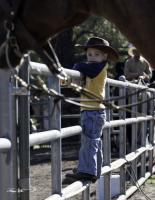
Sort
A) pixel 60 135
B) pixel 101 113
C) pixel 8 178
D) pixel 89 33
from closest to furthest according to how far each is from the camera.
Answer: pixel 8 178 → pixel 60 135 → pixel 101 113 → pixel 89 33

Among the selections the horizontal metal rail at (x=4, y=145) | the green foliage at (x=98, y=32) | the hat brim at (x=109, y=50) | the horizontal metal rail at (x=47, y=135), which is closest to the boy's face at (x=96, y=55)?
the hat brim at (x=109, y=50)

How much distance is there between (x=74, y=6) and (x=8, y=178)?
122 cm

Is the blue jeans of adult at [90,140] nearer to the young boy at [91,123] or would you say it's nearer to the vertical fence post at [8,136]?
the young boy at [91,123]

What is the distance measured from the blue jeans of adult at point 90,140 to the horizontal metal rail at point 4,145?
1.73 meters

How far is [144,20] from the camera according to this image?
11.1 ft

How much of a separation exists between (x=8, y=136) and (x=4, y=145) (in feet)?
0.38

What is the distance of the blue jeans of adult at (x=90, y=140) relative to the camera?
550cm

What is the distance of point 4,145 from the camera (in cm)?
381

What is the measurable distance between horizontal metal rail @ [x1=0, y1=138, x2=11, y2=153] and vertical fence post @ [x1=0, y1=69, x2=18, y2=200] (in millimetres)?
36

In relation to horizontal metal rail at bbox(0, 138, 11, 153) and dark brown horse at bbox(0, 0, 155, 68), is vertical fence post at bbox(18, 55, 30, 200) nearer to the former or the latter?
horizontal metal rail at bbox(0, 138, 11, 153)

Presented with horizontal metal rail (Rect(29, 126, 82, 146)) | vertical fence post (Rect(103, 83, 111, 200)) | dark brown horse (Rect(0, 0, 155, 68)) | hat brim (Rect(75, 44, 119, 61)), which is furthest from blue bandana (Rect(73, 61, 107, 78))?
dark brown horse (Rect(0, 0, 155, 68))

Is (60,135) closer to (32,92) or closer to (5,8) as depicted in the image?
(32,92)

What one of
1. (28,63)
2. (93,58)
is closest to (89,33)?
(93,58)

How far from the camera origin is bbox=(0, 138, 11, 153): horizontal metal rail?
12.4 feet
